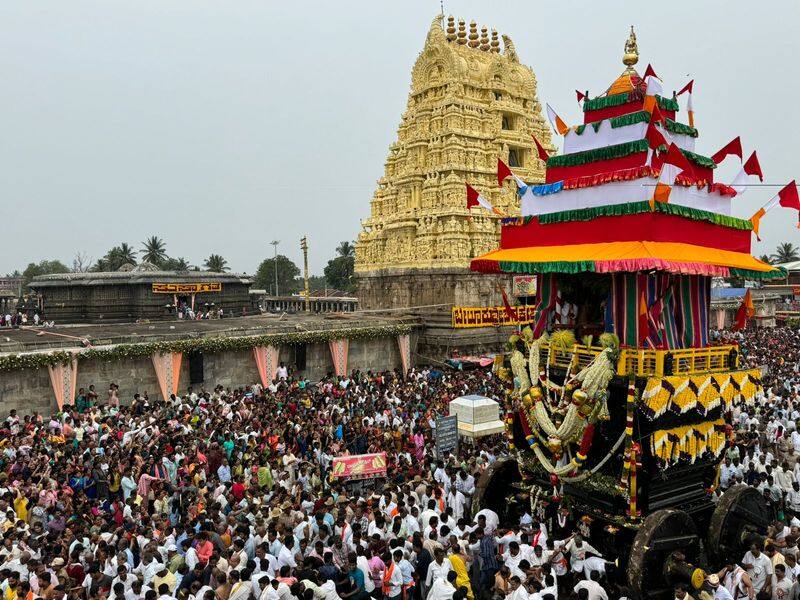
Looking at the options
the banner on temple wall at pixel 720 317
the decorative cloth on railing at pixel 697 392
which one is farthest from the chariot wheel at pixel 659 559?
the banner on temple wall at pixel 720 317

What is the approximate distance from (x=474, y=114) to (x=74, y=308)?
1025 inches

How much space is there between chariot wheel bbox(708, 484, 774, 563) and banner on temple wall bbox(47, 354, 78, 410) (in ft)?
57.3

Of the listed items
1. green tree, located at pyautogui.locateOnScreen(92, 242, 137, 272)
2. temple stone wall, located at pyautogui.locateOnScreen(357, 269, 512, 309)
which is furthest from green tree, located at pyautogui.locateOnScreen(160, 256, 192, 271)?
temple stone wall, located at pyautogui.locateOnScreen(357, 269, 512, 309)

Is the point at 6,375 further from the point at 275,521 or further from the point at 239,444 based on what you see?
the point at 275,521

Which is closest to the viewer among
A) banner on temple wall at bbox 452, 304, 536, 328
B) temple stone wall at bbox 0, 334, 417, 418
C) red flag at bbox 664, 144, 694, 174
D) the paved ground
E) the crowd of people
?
the crowd of people

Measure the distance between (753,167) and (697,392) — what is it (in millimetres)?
4279

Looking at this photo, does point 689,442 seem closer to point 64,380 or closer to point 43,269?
point 64,380

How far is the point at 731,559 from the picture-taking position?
9773mm

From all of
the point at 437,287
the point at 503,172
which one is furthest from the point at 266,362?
the point at 503,172

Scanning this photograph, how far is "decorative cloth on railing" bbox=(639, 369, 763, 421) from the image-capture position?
29.7ft

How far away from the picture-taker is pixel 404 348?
27.7 metres

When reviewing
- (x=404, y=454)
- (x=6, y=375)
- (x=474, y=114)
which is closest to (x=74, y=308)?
(x=6, y=375)

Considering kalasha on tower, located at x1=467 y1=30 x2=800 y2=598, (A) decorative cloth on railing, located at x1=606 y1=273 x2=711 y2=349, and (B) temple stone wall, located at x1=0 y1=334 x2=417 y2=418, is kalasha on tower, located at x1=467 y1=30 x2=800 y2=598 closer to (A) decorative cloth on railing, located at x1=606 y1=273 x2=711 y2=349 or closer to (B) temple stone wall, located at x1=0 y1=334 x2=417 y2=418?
(A) decorative cloth on railing, located at x1=606 y1=273 x2=711 y2=349

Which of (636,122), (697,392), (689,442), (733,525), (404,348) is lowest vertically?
(733,525)
